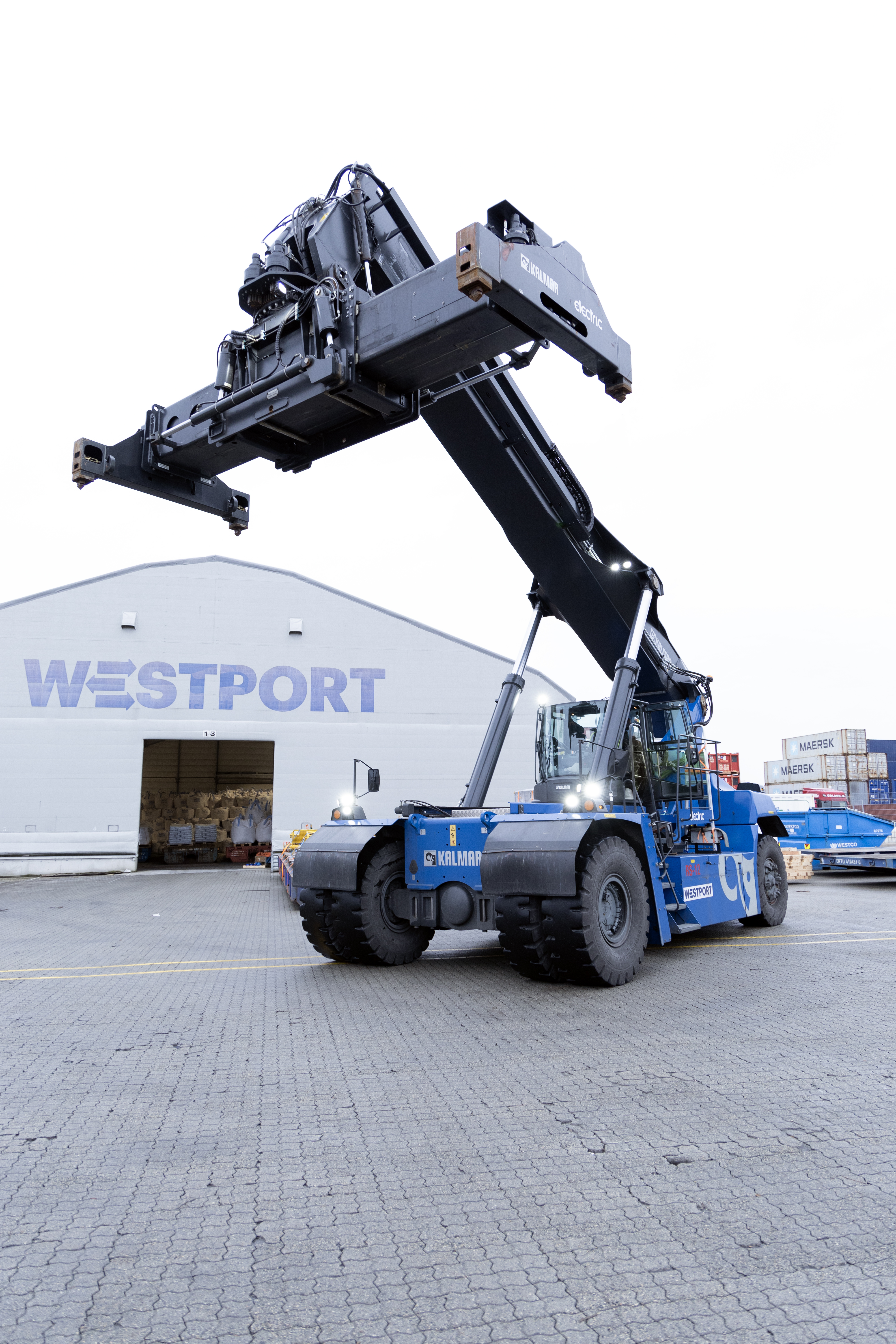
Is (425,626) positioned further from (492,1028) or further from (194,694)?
(492,1028)

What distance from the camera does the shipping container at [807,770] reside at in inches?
1191

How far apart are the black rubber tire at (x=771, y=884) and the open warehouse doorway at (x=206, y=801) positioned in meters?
19.5

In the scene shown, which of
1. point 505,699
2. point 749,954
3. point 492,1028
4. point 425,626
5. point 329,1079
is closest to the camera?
point 329,1079

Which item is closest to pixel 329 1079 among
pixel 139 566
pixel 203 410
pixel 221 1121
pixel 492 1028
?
pixel 221 1121

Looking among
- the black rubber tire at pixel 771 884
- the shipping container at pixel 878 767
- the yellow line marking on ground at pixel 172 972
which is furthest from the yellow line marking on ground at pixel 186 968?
the shipping container at pixel 878 767

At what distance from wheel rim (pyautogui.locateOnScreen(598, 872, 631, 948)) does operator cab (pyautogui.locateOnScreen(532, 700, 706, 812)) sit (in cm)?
116

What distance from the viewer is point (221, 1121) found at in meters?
A: 3.91

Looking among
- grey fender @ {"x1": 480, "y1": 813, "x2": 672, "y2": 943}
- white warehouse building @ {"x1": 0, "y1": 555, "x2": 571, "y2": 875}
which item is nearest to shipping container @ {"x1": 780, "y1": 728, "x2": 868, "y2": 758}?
white warehouse building @ {"x1": 0, "y1": 555, "x2": 571, "y2": 875}

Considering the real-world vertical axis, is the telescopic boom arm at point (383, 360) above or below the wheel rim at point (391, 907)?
above

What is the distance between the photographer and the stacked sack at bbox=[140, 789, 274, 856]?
31047mm

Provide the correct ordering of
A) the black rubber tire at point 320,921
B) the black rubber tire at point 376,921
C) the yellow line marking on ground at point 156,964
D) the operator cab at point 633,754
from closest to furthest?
the black rubber tire at point 376,921
the black rubber tire at point 320,921
the yellow line marking on ground at point 156,964
the operator cab at point 633,754

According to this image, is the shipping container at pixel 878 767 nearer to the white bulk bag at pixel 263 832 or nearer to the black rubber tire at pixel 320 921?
the white bulk bag at pixel 263 832

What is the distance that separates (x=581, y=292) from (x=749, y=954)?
6.50 meters

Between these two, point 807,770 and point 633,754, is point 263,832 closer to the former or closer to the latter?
point 807,770
